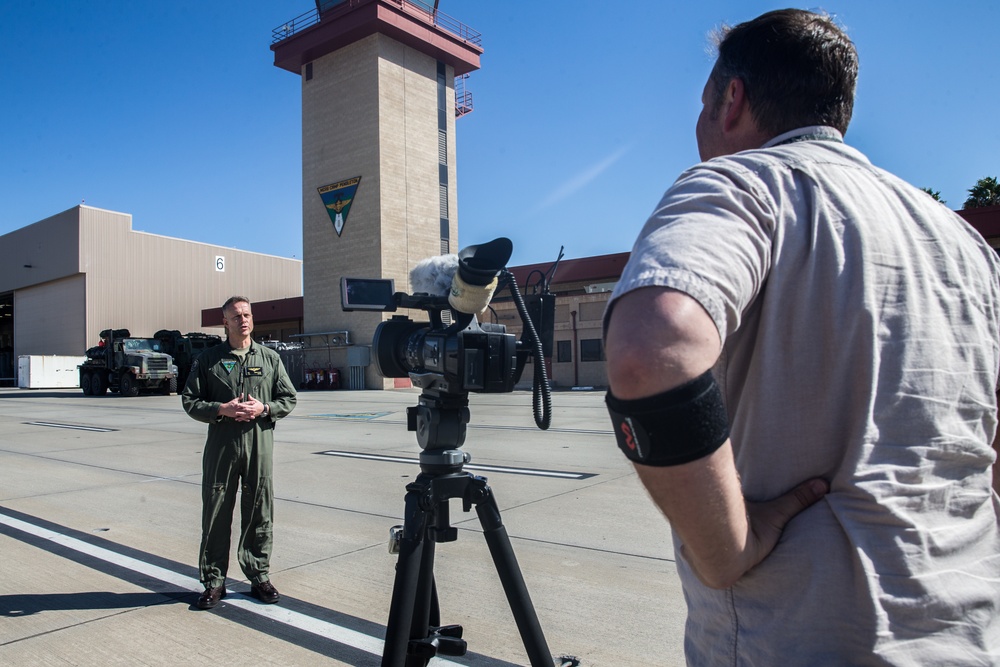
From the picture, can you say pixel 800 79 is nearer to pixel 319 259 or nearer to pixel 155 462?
pixel 155 462

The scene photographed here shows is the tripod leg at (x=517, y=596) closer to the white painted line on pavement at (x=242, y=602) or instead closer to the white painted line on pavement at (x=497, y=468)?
the white painted line on pavement at (x=242, y=602)

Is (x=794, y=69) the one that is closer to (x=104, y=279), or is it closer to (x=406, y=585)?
(x=406, y=585)

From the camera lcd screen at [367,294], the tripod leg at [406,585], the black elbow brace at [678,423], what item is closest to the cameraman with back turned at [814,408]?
the black elbow brace at [678,423]

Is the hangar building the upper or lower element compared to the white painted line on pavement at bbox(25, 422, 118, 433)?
upper

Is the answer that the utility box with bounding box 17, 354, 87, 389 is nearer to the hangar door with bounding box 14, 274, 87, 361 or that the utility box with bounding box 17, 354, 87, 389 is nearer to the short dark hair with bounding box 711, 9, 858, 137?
A: the hangar door with bounding box 14, 274, 87, 361

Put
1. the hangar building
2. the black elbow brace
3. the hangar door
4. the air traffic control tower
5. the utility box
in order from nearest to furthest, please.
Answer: the black elbow brace
the air traffic control tower
the utility box
the hangar building
the hangar door

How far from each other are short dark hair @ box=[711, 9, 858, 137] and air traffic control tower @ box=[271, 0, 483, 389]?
109 feet

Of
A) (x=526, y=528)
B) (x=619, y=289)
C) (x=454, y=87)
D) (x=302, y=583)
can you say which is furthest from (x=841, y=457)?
(x=454, y=87)

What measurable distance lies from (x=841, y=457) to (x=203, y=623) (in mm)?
3848

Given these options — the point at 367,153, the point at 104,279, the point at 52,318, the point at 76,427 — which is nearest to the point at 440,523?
the point at 76,427

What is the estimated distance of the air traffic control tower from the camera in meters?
35.3

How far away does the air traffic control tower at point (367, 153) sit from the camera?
3534cm

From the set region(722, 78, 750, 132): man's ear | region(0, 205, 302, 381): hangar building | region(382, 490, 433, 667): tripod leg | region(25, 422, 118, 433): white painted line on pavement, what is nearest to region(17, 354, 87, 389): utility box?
region(0, 205, 302, 381): hangar building

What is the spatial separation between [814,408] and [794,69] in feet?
2.09
